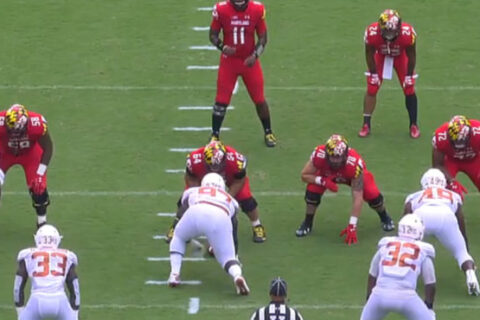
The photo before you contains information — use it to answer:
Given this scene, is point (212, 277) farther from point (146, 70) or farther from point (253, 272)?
point (146, 70)

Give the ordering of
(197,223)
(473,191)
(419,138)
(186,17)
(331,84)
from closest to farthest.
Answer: (197,223), (473,191), (419,138), (331,84), (186,17)

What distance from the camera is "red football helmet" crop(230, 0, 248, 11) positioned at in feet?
54.5

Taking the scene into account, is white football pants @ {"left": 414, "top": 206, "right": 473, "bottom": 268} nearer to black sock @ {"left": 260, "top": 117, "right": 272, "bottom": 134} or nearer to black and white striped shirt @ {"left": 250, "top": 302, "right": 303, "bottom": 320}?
black and white striped shirt @ {"left": 250, "top": 302, "right": 303, "bottom": 320}

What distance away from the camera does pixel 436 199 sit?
14.0 meters

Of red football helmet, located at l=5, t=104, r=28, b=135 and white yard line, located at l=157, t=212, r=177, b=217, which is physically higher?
red football helmet, located at l=5, t=104, r=28, b=135

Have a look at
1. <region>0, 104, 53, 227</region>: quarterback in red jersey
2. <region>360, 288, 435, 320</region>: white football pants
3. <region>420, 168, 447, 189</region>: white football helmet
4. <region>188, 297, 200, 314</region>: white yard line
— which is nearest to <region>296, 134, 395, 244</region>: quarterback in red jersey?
<region>420, 168, 447, 189</region>: white football helmet

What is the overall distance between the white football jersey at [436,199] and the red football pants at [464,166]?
3.95 ft

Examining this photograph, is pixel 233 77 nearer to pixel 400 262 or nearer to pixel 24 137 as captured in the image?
pixel 24 137

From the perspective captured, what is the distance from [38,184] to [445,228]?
361 centimetres

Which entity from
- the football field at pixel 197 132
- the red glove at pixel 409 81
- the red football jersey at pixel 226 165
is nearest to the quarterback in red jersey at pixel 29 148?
the football field at pixel 197 132

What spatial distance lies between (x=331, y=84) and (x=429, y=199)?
472 cm

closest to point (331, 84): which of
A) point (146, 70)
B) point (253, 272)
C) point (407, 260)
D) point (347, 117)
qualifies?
point (347, 117)

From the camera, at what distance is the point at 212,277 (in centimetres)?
1446

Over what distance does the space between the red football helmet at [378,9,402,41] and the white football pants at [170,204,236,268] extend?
3.57 m
